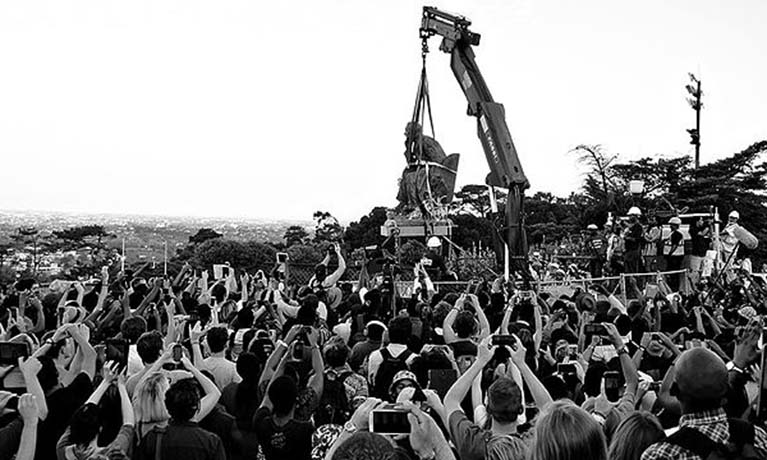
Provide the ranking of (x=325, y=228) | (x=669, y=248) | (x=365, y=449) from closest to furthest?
A: 1. (x=365, y=449)
2. (x=669, y=248)
3. (x=325, y=228)

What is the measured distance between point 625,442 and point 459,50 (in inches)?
739

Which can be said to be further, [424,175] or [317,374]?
[424,175]

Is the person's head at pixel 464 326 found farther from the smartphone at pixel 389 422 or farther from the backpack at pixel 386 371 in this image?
the smartphone at pixel 389 422

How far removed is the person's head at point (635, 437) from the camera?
342 cm

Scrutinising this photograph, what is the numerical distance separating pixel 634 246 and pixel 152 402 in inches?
675

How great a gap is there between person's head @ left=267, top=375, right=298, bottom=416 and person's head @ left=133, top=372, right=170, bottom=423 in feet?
1.91

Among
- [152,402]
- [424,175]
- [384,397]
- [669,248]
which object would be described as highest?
[424,175]

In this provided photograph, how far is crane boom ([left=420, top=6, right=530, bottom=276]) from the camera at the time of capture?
1823 centimetres

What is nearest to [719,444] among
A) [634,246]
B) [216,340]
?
[216,340]

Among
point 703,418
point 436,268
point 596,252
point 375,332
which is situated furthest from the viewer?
point 596,252

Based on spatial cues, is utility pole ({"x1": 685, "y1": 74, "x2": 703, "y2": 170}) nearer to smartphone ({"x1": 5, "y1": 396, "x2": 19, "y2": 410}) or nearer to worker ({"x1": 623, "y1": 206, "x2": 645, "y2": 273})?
worker ({"x1": 623, "y1": 206, "x2": 645, "y2": 273})

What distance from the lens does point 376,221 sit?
3984 centimetres

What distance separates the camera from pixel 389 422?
3.68 meters

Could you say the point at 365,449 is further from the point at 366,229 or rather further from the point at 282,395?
the point at 366,229
